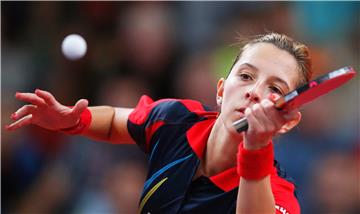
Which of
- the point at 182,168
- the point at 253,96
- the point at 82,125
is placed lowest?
the point at 182,168

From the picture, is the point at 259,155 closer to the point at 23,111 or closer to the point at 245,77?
the point at 245,77

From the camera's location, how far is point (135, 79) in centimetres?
303

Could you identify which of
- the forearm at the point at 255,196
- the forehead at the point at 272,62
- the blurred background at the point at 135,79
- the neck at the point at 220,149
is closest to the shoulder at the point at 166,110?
the neck at the point at 220,149

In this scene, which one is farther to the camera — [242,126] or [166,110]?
[166,110]

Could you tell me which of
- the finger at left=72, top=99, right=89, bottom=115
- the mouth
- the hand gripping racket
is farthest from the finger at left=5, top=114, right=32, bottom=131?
the hand gripping racket

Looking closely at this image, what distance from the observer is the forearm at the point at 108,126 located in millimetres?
1879

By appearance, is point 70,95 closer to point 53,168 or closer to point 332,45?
point 53,168

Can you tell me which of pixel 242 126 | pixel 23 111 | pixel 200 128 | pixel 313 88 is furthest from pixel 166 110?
pixel 313 88

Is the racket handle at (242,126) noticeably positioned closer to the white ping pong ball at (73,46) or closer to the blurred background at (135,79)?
the blurred background at (135,79)

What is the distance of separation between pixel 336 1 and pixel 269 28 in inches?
16.3

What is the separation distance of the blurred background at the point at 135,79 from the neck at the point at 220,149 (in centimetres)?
111

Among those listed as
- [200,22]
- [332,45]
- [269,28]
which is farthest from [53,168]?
[332,45]

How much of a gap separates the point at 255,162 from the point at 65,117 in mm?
707

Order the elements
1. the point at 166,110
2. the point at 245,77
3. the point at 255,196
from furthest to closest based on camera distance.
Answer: the point at 166,110
the point at 245,77
the point at 255,196
